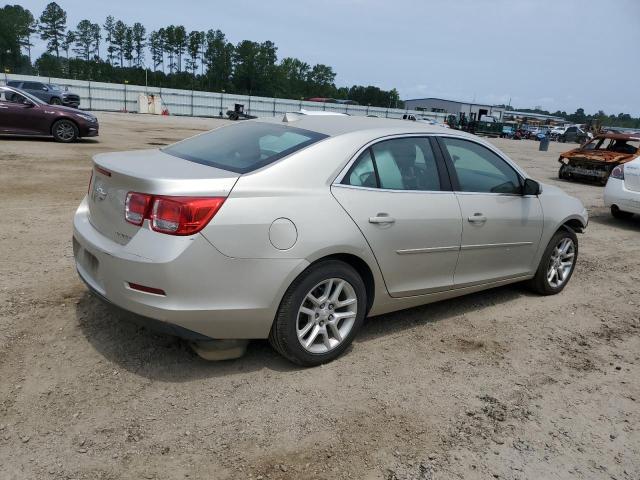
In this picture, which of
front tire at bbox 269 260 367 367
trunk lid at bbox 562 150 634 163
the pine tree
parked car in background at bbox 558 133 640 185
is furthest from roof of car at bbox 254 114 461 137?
the pine tree

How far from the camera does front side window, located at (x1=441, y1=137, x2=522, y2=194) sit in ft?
14.0

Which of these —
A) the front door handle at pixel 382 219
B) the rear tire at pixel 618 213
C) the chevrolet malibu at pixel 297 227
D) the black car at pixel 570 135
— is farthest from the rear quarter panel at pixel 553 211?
the black car at pixel 570 135

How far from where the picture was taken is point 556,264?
5.31m

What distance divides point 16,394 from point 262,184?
6.04 feet

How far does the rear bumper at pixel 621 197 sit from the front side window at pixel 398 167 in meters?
6.57

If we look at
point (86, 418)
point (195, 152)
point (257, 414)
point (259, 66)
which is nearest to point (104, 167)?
point (195, 152)

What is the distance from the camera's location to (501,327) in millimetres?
4488

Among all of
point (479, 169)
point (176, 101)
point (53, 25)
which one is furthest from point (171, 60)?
point (479, 169)

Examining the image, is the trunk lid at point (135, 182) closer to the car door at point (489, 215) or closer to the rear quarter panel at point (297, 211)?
the rear quarter panel at point (297, 211)

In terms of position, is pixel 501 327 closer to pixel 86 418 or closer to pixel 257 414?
pixel 257 414

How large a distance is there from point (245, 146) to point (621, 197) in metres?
7.97

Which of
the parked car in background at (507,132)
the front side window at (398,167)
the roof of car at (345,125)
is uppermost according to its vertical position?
the roof of car at (345,125)

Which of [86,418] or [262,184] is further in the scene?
[262,184]

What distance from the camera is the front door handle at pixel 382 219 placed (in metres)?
3.57
